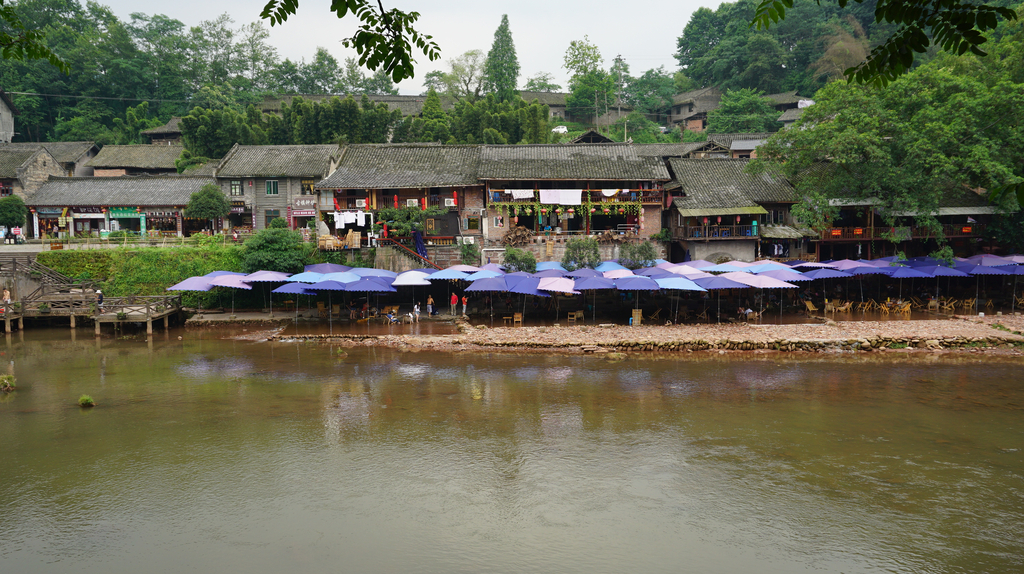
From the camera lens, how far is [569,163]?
3484cm

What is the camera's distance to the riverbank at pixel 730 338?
22.6 m

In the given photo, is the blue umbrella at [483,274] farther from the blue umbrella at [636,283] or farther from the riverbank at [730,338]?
the blue umbrella at [636,283]

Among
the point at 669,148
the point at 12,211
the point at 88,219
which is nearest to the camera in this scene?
the point at 12,211

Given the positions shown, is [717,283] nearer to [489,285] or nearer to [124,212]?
[489,285]

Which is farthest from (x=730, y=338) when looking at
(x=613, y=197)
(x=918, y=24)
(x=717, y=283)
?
(x=918, y=24)

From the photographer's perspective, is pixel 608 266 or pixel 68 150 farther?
pixel 68 150

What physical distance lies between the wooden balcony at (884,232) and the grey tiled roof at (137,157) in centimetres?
4710

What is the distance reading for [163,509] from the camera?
34.5 ft

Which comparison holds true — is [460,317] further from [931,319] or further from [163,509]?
[931,319]

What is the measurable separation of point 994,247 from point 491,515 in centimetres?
3534

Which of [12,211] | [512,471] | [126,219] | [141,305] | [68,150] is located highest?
[68,150]

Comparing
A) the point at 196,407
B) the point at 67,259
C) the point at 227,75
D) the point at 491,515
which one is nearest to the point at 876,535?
the point at 491,515

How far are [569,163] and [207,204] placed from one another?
22122mm

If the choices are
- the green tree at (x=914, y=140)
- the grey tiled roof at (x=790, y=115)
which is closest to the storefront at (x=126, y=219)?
the green tree at (x=914, y=140)
